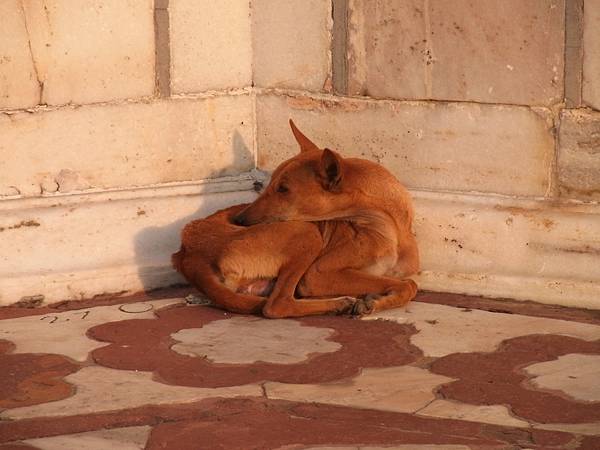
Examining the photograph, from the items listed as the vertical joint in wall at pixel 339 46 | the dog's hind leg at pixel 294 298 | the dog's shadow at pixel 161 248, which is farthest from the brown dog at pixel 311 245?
the vertical joint in wall at pixel 339 46

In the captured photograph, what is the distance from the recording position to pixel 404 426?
445 centimetres

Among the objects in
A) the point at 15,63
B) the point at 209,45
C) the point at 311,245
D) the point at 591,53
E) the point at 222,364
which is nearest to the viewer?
the point at 222,364

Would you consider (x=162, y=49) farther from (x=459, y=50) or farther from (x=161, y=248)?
(x=459, y=50)

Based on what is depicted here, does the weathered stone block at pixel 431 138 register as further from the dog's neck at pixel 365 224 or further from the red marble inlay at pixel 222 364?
the red marble inlay at pixel 222 364

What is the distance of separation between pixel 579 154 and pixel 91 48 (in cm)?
252

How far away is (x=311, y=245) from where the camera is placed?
19.8 ft

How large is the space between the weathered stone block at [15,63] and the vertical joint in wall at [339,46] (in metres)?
1.57

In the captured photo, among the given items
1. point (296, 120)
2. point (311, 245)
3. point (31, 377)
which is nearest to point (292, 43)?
point (296, 120)

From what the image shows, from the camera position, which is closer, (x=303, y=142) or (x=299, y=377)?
(x=299, y=377)

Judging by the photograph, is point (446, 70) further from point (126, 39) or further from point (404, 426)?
point (404, 426)

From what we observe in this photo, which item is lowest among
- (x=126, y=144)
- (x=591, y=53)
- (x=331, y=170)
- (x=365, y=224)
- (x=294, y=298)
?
(x=294, y=298)

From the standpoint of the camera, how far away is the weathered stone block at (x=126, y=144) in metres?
6.23

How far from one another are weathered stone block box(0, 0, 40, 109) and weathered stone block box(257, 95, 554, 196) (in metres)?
1.31

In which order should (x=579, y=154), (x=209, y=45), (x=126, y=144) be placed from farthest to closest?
1. (x=209, y=45)
2. (x=126, y=144)
3. (x=579, y=154)
